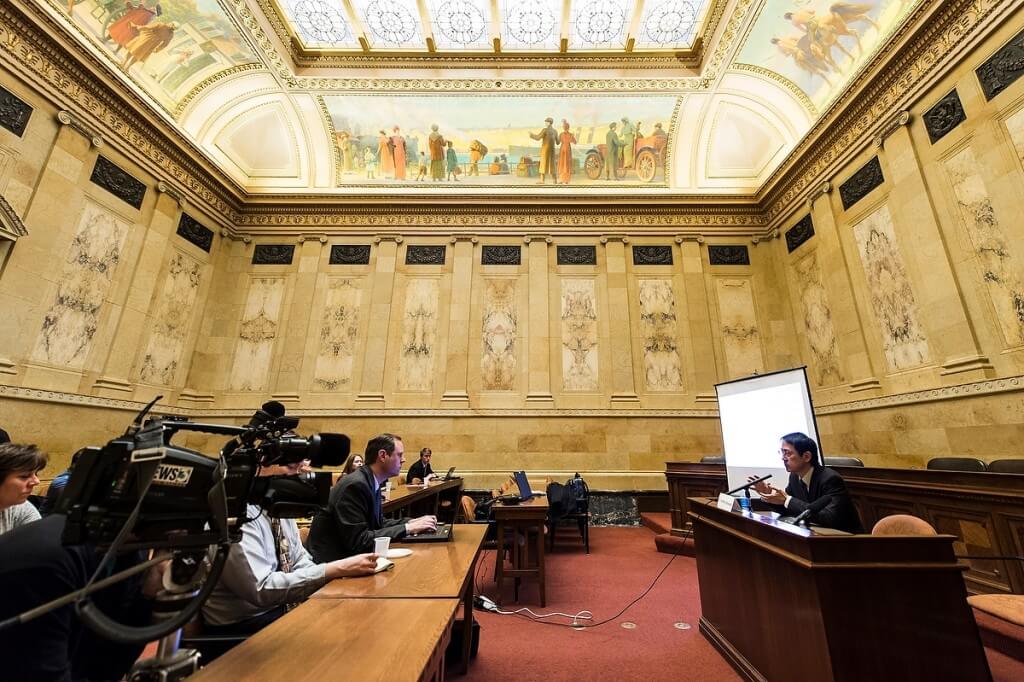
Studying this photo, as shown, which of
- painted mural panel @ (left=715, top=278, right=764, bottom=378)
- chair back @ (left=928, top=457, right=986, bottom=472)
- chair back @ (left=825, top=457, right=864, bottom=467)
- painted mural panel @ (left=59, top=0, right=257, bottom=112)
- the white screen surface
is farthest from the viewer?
painted mural panel @ (left=715, top=278, right=764, bottom=378)

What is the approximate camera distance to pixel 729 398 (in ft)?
19.3

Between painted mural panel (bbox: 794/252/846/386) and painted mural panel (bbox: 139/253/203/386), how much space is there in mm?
13596

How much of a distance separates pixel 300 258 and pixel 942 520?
39.7 feet

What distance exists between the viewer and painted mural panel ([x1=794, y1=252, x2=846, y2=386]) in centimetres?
820

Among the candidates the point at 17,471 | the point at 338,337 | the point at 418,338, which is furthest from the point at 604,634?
the point at 338,337

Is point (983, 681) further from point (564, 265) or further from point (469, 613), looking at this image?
point (564, 265)

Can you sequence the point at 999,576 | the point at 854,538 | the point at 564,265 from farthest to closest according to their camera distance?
the point at 564,265, the point at 999,576, the point at 854,538

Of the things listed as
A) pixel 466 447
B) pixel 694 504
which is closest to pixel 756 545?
pixel 694 504

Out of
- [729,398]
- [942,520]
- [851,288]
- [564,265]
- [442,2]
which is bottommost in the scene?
[942,520]

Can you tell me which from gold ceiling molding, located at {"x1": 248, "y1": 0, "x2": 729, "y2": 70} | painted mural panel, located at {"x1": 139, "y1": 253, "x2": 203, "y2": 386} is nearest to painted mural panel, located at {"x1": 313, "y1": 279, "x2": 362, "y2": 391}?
painted mural panel, located at {"x1": 139, "y1": 253, "x2": 203, "y2": 386}

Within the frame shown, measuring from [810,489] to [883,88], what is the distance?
7.74m

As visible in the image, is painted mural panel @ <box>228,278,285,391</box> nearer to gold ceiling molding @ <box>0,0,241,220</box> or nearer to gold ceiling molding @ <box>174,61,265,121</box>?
gold ceiling molding @ <box>0,0,241,220</box>

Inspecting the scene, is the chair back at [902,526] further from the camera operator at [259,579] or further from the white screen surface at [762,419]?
the camera operator at [259,579]

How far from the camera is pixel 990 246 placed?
548cm
